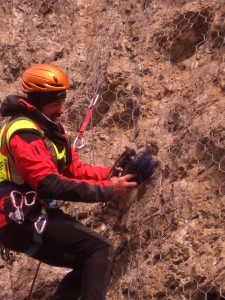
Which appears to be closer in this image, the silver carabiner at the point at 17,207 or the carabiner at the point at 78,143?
the silver carabiner at the point at 17,207

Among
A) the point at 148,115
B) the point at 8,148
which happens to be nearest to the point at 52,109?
the point at 8,148

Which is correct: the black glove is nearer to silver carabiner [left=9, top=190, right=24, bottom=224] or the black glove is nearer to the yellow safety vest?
the yellow safety vest

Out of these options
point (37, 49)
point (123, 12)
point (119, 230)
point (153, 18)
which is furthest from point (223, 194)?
point (37, 49)

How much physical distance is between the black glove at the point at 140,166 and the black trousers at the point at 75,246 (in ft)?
1.21

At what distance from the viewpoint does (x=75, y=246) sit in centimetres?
308

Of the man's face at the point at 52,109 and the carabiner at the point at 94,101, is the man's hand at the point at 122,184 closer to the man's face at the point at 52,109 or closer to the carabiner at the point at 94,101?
the man's face at the point at 52,109

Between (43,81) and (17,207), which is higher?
(43,81)

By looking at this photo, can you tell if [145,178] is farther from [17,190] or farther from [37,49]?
[37,49]

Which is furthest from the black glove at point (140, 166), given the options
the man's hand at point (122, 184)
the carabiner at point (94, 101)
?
the carabiner at point (94, 101)

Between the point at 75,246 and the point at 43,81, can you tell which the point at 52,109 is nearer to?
the point at 43,81

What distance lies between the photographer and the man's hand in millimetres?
3145

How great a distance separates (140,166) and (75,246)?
1.64 feet

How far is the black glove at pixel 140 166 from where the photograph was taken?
129 inches

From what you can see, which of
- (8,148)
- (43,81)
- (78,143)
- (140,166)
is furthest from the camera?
(78,143)
